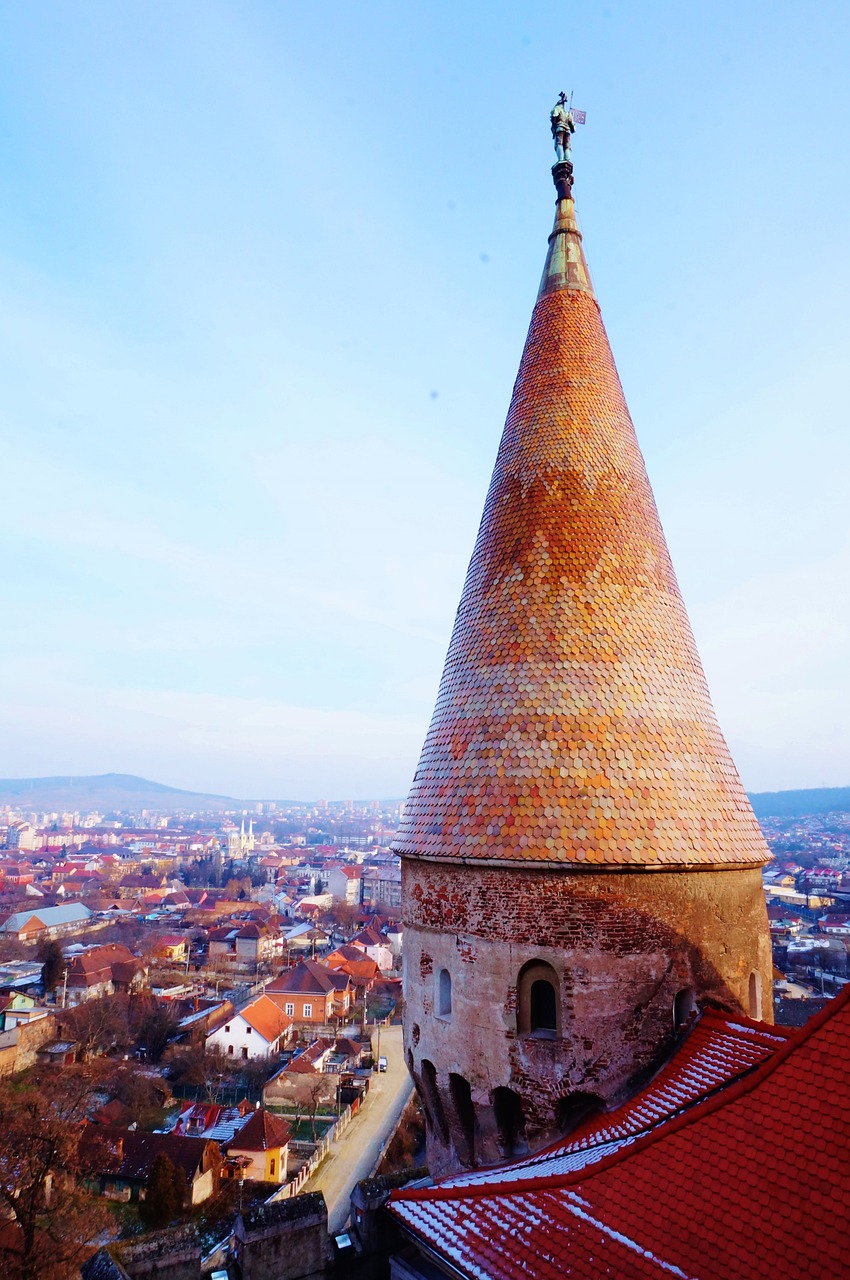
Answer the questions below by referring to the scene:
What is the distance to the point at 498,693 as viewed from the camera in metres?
9.63

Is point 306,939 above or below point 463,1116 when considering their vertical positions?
below

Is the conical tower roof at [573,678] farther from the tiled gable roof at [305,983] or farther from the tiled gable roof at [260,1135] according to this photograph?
the tiled gable roof at [305,983]

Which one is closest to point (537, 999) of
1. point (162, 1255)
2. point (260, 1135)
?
point (162, 1255)

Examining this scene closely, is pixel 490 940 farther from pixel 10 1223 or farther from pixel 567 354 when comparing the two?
pixel 10 1223

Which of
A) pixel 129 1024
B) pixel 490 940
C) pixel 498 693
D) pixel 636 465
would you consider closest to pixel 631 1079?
pixel 490 940

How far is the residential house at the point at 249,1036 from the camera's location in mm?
51469

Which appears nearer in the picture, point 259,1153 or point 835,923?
point 259,1153

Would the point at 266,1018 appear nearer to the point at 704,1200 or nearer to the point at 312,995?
the point at 312,995

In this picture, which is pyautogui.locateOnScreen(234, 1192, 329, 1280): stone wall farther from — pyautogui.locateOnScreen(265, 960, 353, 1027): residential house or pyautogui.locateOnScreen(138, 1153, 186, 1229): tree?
pyautogui.locateOnScreen(265, 960, 353, 1027): residential house

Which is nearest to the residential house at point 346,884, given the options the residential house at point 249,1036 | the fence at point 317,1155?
the residential house at point 249,1036

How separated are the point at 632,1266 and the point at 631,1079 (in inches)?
112

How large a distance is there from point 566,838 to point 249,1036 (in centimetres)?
5093

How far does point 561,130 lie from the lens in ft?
43.1

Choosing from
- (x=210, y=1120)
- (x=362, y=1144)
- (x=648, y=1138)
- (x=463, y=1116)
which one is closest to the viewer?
(x=648, y=1138)
